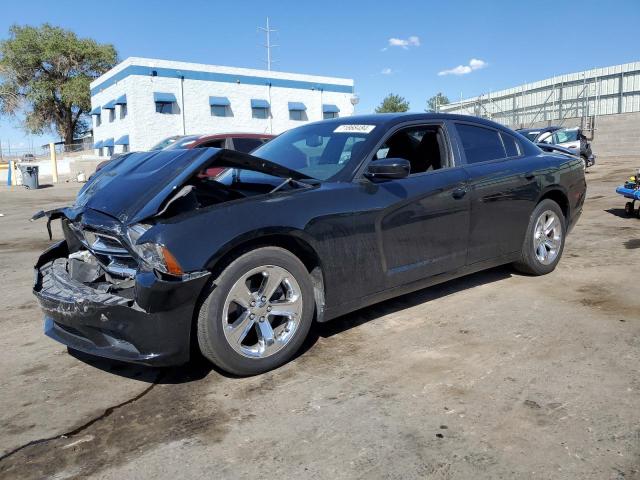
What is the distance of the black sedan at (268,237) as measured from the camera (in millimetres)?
2840

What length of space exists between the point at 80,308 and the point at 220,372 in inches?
35.1

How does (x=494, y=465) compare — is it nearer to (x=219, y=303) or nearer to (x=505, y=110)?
(x=219, y=303)

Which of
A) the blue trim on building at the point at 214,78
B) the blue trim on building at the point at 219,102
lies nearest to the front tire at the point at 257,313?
the blue trim on building at the point at 214,78

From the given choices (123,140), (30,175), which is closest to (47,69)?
(123,140)

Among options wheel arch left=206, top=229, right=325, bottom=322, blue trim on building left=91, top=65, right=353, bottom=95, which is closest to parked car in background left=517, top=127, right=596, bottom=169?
wheel arch left=206, top=229, right=325, bottom=322

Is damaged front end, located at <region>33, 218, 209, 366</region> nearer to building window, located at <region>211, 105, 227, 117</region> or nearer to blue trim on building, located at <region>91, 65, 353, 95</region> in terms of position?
blue trim on building, located at <region>91, 65, 353, 95</region>

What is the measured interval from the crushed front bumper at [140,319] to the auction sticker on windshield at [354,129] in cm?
187

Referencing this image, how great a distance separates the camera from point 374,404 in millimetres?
2801

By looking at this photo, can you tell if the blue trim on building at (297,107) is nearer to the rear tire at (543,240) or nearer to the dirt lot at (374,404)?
the rear tire at (543,240)

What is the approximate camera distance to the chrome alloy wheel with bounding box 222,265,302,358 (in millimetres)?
3037

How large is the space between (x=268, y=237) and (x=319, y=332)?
3.48 feet

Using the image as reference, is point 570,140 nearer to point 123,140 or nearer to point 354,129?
point 354,129

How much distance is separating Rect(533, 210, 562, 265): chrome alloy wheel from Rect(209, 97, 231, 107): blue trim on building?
96.3 ft

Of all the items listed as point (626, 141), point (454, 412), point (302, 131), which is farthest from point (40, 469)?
point (626, 141)
